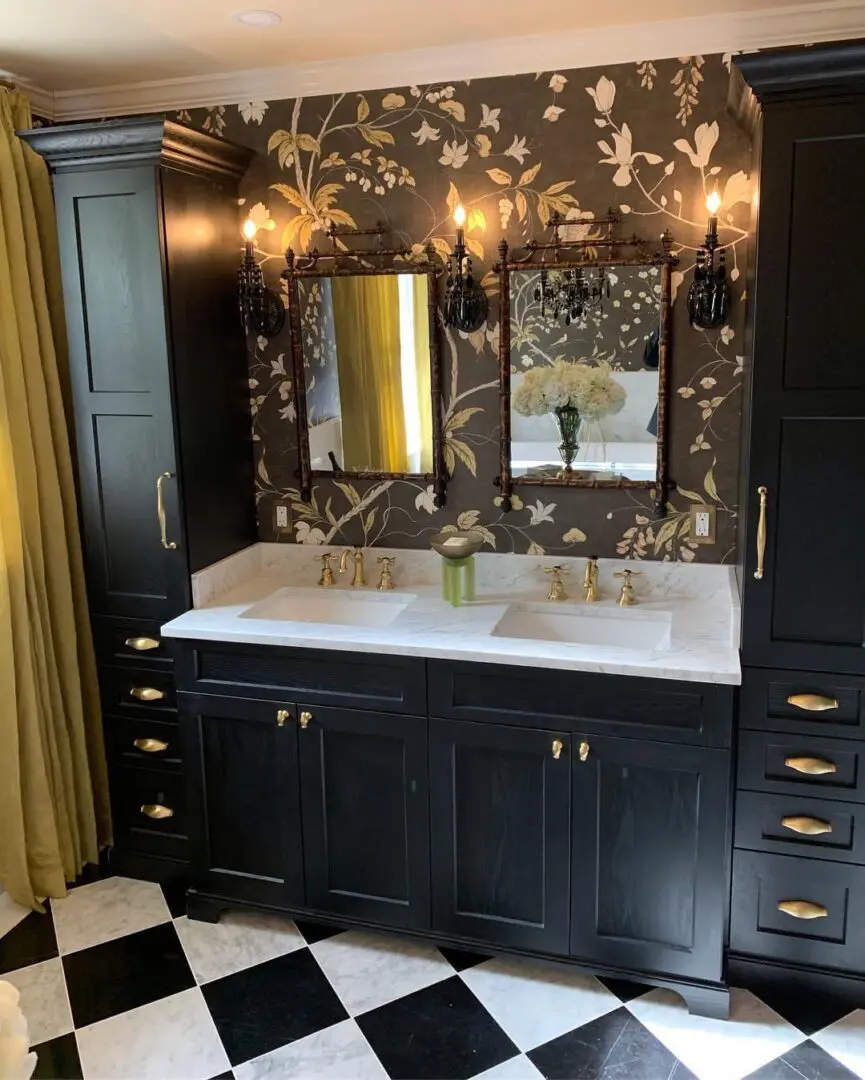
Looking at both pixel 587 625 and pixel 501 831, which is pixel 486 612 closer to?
pixel 587 625

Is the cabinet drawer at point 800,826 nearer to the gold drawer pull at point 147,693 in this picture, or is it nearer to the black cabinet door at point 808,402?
the black cabinet door at point 808,402

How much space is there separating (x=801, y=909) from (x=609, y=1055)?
58 cm

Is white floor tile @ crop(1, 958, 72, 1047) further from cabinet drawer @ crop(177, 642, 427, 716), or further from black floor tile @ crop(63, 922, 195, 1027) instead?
Result: cabinet drawer @ crop(177, 642, 427, 716)

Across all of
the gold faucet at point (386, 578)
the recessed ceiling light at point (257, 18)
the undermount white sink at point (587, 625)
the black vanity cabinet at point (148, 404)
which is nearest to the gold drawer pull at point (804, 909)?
the undermount white sink at point (587, 625)

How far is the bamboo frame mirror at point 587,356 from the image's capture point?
262 cm

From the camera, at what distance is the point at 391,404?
291cm

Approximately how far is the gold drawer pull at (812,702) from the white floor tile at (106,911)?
1.86 meters

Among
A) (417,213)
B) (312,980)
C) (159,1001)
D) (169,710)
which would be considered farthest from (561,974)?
(417,213)

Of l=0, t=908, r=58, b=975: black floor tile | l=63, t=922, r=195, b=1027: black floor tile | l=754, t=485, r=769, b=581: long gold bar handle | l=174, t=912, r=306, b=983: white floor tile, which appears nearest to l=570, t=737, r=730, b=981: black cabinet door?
l=754, t=485, r=769, b=581: long gold bar handle

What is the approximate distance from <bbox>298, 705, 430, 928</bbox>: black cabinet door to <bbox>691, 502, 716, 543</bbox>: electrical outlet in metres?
0.96

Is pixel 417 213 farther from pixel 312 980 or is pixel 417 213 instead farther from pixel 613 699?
pixel 312 980

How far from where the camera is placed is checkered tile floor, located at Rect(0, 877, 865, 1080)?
2193 millimetres

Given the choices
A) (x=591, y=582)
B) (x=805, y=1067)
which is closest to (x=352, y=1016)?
(x=805, y=1067)

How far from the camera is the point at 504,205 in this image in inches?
106
